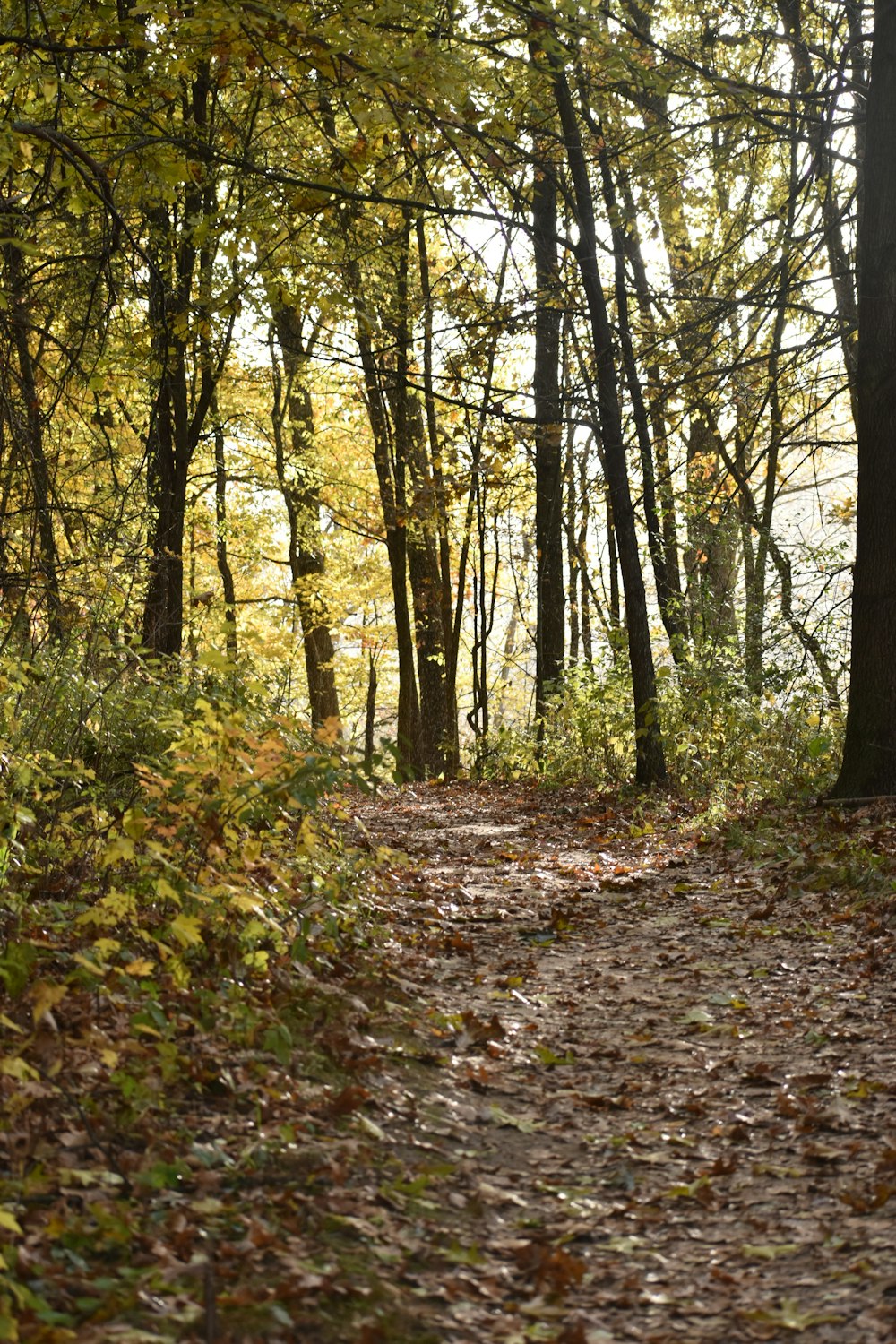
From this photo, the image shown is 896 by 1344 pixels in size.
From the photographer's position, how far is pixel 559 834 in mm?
10625

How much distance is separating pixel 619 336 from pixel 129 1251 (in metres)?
10.1

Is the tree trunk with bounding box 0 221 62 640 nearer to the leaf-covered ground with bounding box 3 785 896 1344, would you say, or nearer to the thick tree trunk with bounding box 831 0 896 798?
the leaf-covered ground with bounding box 3 785 896 1344

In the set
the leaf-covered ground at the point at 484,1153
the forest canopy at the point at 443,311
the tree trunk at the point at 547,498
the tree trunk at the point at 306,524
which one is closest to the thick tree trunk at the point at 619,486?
the forest canopy at the point at 443,311

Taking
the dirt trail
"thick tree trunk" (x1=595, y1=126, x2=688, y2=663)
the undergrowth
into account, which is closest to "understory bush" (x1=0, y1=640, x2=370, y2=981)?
the undergrowth

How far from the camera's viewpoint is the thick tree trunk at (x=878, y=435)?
8.54 metres

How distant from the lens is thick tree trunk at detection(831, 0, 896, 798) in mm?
8539

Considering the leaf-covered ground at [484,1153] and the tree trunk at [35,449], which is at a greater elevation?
the tree trunk at [35,449]

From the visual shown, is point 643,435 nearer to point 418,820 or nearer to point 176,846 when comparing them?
point 418,820

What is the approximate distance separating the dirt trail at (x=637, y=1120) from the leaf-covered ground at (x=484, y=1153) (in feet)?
0.04

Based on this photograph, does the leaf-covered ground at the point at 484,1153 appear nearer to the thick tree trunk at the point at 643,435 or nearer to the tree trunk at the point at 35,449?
the tree trunk at the point at 35,449

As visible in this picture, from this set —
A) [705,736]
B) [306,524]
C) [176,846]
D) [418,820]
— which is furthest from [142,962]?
[306,524]

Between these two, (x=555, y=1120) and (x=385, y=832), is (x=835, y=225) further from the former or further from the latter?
(x=555, y=1120)

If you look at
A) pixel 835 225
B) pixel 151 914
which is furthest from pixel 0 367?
pixel 835 225

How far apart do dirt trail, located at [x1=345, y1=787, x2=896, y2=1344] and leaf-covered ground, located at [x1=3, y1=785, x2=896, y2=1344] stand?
0.01 metres
